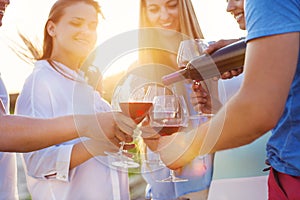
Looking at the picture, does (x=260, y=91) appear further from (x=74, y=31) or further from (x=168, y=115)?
(x=74, y=31)

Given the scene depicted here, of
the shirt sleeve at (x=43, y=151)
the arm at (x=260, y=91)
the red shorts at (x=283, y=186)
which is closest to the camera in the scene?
the arm at (x=260, y=91)

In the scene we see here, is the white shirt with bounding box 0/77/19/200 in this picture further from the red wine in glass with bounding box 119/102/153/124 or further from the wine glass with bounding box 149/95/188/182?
the wine glass with bounding box 149/95/188/182

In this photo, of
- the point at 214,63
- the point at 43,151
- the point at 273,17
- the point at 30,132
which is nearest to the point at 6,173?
the point at 43,151

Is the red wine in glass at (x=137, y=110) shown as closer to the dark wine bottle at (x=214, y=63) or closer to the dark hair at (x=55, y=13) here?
the dark wine bottle at (x=214, y=63)

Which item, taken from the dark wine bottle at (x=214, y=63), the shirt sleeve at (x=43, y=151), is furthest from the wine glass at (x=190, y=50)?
the shirt sleeve at (x=43, y=151)

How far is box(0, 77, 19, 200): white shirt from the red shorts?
1394 millimetres

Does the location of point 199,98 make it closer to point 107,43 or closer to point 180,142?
point 107,43

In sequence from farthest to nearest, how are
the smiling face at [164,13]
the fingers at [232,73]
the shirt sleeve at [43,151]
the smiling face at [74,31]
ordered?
the smiling face at [164,13] < the smiling face at [74,31] < the shirt sleeve at [43,151] < the fingers at [232,73]

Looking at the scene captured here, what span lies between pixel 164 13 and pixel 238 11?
0.72 meters

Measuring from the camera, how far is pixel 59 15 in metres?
2.63

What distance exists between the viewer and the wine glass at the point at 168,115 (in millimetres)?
1809

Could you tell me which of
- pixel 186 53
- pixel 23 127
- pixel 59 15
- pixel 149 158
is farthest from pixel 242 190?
pixel 59 15

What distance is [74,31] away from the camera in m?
2.57

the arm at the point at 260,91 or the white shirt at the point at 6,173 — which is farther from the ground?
the arm at the point at 260,91
